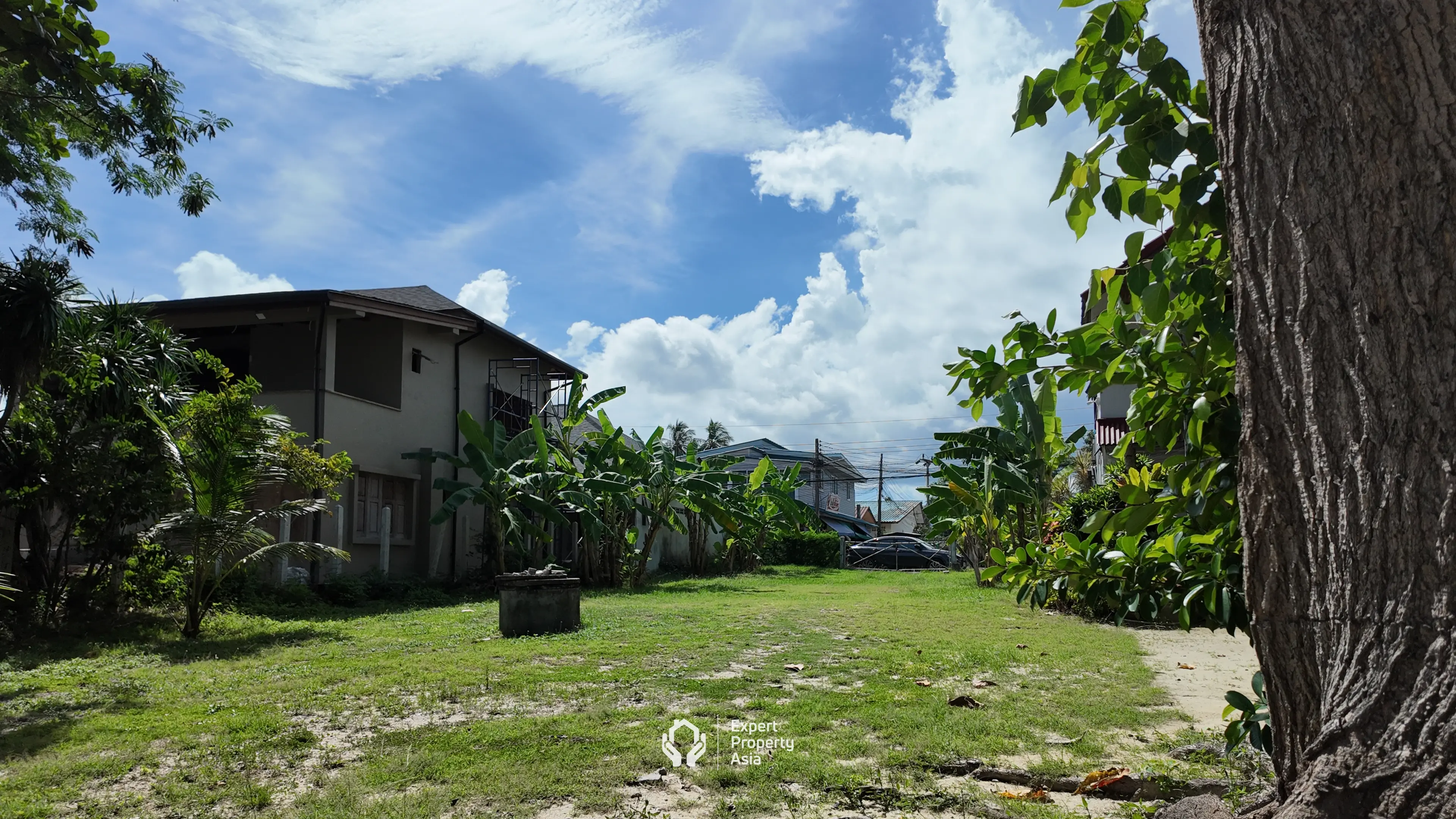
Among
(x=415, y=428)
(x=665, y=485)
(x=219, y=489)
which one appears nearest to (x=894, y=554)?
(x=665, y=485)

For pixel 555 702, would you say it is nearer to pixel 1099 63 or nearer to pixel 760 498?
pixel 1099 63

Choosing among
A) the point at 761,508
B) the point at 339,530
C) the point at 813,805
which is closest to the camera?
the point at 813,805

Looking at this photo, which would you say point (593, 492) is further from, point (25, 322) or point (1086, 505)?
point (25, 322)

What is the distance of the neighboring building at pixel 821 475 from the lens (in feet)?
166

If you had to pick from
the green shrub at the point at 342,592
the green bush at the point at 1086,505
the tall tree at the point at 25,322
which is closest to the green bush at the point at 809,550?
the green bush at the point at 1086,505

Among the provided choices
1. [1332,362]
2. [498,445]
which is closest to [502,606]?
[498,445]

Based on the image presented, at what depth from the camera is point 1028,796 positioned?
4.05 m

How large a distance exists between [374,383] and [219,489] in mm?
8259

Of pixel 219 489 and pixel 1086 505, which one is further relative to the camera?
pixel 1086 505

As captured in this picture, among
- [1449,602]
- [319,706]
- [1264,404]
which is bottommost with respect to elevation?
[319,706]

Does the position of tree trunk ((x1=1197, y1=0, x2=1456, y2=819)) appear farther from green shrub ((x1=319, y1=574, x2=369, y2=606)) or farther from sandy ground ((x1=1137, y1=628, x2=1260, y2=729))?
green shrub ((x1=319, y1=574, x2=369, y2=606))

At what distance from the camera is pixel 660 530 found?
1102 inches

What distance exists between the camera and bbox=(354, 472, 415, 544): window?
56.0 feet

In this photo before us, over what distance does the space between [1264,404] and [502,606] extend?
9318mm
